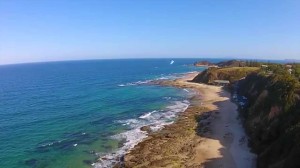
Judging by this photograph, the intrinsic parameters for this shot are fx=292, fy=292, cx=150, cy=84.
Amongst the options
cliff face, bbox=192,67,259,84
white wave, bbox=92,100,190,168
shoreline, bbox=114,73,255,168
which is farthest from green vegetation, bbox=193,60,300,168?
cliff face, bbox=192,67,259,84

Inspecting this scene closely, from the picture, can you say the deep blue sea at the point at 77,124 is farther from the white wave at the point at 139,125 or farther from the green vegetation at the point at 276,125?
the green vegetation at the point at 276,125

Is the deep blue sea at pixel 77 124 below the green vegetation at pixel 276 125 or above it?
below

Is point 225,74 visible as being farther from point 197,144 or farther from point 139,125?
point 197,144

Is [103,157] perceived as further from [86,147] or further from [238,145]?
[238,145]

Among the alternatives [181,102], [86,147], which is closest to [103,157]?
[86,147]

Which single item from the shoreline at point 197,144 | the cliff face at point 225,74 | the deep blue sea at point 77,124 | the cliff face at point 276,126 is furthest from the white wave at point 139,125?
the cliff face at point 225,74

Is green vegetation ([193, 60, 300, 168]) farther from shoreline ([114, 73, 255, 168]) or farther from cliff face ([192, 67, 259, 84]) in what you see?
cliff face ([192, 67, 259, 84])

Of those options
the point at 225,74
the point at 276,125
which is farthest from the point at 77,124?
the point at 225,74
